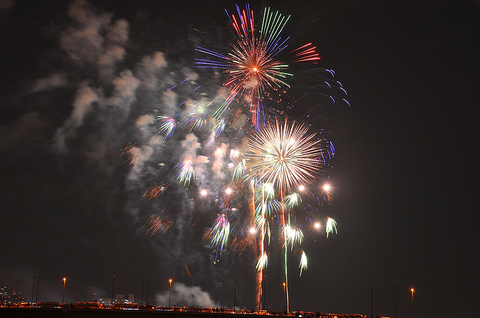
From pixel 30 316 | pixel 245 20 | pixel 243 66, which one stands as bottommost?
pixel 30 316

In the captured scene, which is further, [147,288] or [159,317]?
[147,288]

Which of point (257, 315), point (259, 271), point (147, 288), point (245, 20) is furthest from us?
point (147, 288)

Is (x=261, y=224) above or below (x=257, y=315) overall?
above

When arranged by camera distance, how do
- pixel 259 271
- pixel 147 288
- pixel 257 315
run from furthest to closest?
pixel 147 288 → pixel 259 271 → pixel 257 315

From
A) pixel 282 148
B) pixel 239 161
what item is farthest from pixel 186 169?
pixel 282 148

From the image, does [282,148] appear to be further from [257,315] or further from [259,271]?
[257,315]

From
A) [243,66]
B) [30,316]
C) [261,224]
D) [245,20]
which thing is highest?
[245,20]

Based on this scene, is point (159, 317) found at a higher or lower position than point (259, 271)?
lower

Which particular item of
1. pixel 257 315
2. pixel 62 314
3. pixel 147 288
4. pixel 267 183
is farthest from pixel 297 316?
pixel 147 288

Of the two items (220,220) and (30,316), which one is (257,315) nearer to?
(220,220)
